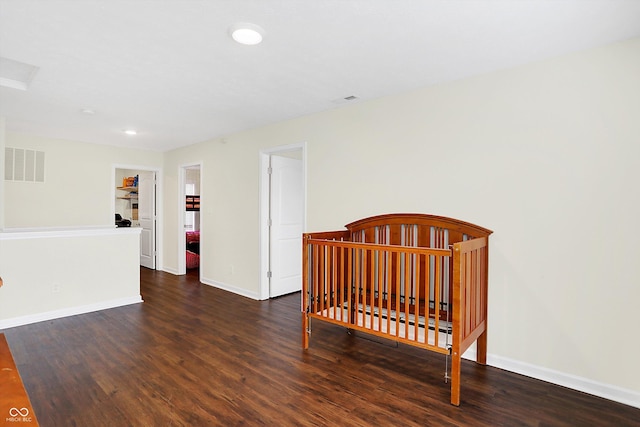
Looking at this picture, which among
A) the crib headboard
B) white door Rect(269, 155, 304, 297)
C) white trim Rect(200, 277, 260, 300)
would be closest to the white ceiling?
the crib headboard

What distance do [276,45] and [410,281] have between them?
2025 millimetres

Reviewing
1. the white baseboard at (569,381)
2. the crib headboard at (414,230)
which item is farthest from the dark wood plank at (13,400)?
the white baseboard at (569,381)

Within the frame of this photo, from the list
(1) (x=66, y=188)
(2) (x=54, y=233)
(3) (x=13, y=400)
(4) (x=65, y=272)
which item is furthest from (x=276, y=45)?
(1) (x=66, y=188)

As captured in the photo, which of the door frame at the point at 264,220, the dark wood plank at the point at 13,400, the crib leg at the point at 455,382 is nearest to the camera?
the dark wood plank at the point at 13,400

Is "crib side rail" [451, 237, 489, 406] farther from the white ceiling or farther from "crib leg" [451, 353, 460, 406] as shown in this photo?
the white ceiling

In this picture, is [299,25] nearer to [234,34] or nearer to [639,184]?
[234,34]

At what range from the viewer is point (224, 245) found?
4.95 m

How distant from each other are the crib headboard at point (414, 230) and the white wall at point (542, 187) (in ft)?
0.31

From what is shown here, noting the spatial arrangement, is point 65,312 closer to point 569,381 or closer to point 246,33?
point 246,33

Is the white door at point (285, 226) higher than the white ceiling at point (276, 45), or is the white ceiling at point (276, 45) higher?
the white ceiling at point (276, 45)

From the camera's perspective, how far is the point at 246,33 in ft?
6.61

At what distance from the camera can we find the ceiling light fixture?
6.38ft

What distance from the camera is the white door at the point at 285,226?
14.7ft

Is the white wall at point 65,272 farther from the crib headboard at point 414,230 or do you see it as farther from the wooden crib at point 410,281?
the crib headboard at point 414,230
